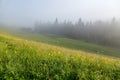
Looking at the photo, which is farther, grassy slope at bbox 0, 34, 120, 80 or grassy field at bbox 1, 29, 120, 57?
grassy field at bbox 1, 29, 120, 57

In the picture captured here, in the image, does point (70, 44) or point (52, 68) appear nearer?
point (52, 68)

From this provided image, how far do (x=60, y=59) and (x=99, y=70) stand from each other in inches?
82.7

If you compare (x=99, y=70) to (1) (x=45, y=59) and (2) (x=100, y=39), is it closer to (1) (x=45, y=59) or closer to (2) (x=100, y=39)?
(1) (x=45, y=59)

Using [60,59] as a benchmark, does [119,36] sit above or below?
below

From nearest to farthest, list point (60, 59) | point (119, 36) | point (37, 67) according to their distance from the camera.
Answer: point (37, 67), point (60, 59), point (119, 36)

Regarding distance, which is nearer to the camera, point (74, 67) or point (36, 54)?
point (74, 67)

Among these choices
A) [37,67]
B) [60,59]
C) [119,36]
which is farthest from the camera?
[119,36]

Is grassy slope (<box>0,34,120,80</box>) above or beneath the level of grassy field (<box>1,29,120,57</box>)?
above

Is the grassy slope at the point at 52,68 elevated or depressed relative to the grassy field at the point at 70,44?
elevated

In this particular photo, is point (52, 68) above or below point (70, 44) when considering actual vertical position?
above

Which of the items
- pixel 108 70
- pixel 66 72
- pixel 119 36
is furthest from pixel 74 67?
pixel 119 36

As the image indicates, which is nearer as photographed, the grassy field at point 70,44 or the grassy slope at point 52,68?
the grassy slope at point 52,68

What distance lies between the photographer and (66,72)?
12727 mm

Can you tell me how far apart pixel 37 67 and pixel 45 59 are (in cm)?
94
